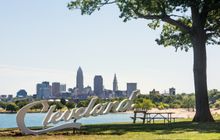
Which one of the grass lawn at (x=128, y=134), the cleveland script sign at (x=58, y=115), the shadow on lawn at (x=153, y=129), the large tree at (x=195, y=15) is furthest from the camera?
the large tree at (x=195, y=15)

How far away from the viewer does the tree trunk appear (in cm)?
4141

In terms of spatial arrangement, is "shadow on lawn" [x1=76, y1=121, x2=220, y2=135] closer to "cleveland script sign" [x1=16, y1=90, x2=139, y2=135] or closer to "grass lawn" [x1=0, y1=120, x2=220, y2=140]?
"grass lawn" [x1=0, y1=120, x2=220, y2=140]

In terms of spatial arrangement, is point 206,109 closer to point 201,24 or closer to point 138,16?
point 201,24

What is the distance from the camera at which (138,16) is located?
140 feet

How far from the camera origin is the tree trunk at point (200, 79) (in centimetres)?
4141

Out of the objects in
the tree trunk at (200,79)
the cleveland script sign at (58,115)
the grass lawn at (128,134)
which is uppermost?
the tree trunk at (200,79)


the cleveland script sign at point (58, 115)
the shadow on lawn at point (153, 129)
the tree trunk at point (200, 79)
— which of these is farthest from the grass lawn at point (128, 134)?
the tree trunk at point (200, 79)

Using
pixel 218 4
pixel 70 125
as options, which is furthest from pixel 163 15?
pixel 70 125

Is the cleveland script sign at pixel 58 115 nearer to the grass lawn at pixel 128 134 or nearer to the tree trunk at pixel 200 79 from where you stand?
the grass lawn at pixel 128 134

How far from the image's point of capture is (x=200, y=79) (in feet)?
136

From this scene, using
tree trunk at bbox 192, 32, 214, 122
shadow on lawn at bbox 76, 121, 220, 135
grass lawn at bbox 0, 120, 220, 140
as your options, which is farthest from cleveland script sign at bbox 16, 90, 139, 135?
tree trunk at bbox 192, 32, 214, 122

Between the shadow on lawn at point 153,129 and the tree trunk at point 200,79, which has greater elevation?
the tree trunk at point 200,79

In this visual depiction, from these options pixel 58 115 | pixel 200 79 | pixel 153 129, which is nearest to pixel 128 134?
pixel 153 129

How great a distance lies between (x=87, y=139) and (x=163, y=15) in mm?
20347
